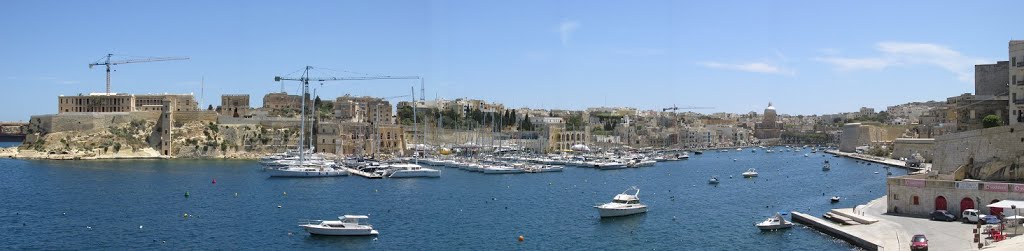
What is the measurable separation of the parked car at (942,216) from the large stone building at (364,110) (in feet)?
195

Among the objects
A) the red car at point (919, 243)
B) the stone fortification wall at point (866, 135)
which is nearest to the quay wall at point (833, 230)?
the red car at point (919, 243)

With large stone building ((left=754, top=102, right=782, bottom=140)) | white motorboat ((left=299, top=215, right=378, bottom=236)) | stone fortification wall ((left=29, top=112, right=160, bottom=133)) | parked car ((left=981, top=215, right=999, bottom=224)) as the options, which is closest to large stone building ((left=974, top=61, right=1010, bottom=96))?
parked car ((left=981, top=215, right=999, bottom=224))

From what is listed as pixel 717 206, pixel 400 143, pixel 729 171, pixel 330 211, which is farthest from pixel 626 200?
pixel 400 143

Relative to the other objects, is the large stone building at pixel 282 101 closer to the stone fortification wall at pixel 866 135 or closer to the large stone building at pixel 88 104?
the large stone building at pixel 88 104

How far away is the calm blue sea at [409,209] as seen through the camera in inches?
965

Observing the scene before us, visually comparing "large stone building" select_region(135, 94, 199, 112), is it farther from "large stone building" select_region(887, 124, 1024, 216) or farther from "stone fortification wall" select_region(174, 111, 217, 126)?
"large stone building" select_region(887, 124, 1024, 216)

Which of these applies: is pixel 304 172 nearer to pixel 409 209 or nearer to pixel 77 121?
pixel 409 209

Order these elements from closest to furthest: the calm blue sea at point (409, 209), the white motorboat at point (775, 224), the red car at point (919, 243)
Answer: the red car at point (919, 243) → the calm blue sea at point (409, 209) → the white motorboat at point (775, 224)

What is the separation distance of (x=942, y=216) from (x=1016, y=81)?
11.6 meters

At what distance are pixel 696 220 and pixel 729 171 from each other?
3369 cm

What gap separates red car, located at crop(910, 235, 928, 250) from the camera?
19438 millimetres

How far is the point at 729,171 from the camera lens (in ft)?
203

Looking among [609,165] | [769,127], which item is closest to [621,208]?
[609,165]

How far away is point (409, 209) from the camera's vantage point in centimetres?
3250
